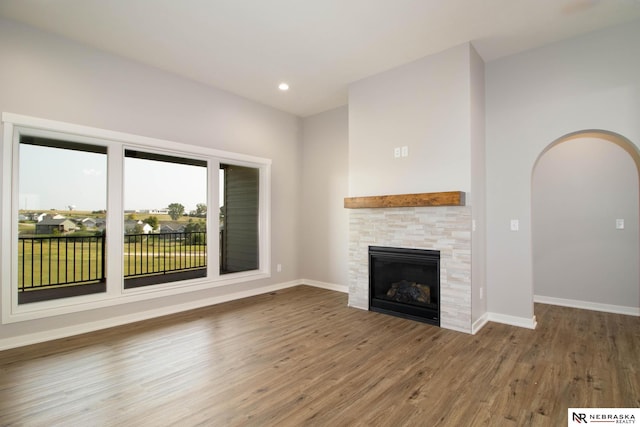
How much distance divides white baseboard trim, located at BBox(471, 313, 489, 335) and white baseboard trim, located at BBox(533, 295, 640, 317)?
4.75 ft

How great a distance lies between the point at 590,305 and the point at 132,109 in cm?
645

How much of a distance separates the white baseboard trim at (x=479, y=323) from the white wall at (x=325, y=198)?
2.18 metres

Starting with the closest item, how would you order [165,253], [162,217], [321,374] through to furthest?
[321,374] < [162,217] < [165,253]

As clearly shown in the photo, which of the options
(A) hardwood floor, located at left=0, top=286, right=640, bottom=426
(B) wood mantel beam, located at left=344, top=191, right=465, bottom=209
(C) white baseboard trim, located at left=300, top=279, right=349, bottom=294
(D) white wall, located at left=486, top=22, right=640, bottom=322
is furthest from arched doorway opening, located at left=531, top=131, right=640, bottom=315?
(C) white baseboard trim, located at left=300, top=279, right=349, bottom=294

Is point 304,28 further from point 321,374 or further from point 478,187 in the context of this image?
point 321,374

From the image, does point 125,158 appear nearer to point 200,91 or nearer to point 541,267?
point 200,91

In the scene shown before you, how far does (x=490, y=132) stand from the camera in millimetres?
3938

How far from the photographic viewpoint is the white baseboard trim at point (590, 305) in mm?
3963

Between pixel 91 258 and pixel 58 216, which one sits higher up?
pixel 58 216

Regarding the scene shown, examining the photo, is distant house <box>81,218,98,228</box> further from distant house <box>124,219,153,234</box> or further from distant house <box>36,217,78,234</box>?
distant house <box>124,219,153,234</box>

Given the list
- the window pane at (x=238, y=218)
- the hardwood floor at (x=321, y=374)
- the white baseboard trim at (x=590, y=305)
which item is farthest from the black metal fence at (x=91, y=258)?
the white baseboard trim at (x=590, y=305)

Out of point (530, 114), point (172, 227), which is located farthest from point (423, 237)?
point (172, 227)

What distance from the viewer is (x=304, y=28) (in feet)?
10.7

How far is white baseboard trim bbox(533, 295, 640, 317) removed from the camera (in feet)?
13.0
